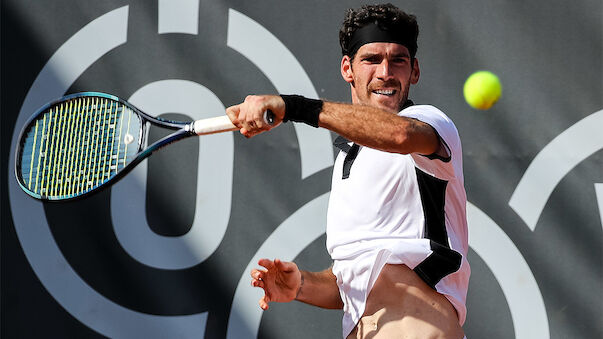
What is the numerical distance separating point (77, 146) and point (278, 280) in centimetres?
85

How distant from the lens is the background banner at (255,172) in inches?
131

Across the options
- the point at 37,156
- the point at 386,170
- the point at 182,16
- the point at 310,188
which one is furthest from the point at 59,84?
the point at 386,170

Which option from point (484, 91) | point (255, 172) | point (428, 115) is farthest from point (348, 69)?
point (255, 172)

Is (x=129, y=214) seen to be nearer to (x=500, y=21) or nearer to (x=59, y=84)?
(x=59, y=84)

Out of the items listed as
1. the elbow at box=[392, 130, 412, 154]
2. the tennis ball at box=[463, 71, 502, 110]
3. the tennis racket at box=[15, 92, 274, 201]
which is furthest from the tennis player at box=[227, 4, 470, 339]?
the tennis racket at box=[15, 92, 274, 201]

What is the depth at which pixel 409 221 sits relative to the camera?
2.27m

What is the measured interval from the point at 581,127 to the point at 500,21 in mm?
546

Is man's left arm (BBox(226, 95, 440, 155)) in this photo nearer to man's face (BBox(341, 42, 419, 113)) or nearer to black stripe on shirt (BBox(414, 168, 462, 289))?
black stripe on shirt (BBox(414, 168, 462, 289))

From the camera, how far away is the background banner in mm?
3318

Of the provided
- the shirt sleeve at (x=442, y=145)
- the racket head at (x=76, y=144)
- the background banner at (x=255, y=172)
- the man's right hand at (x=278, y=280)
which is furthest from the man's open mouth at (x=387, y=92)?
the background banner at (x=255, y=172)

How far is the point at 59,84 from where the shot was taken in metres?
3.66

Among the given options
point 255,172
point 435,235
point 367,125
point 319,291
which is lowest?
point 319,291

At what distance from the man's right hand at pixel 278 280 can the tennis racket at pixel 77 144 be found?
21.8 inches

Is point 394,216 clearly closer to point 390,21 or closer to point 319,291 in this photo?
point 319,291
